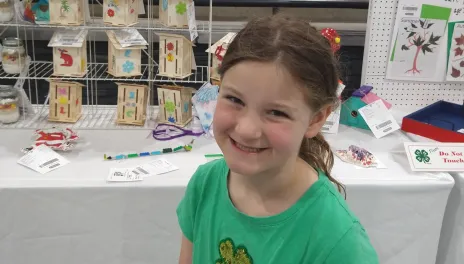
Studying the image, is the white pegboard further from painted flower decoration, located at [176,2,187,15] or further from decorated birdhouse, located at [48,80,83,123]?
decorated birdhouse, located at [48,80,83,123]

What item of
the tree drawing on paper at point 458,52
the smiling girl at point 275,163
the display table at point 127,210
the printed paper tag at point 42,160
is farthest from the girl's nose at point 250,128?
the tree drawing on paper at point 458,52

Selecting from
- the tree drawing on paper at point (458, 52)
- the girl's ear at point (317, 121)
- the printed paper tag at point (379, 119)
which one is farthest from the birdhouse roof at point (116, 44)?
the tree drawing on paper at point (458, 52)

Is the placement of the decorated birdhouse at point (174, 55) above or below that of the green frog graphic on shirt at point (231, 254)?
above

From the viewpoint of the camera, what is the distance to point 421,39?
7.11 ft

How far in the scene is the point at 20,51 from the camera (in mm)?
1949

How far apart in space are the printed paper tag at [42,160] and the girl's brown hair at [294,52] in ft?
3.16

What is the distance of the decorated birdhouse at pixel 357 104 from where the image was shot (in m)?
2.11

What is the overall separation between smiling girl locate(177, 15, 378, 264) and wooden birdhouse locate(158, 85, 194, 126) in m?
0.95

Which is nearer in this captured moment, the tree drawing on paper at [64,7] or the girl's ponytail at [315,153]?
the girl's ponytail at [315,153]

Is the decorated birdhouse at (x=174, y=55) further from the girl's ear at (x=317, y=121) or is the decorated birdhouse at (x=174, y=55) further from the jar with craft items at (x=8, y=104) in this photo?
the girl's ear at (x=317, y=121)

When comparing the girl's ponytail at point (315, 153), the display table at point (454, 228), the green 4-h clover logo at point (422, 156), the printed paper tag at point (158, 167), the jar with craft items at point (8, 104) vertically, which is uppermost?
the girl's ponytail at point (315, 153)

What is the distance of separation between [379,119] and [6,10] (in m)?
1.42

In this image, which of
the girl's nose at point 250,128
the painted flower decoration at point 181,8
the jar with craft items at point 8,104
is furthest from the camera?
the jar with craft items at point 8,104

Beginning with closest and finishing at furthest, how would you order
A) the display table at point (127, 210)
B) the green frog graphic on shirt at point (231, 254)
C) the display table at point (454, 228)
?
the green frog graphic on shirt at point (231, 254) < the display table at point (127, 210) < the display table at point (454, 228)
